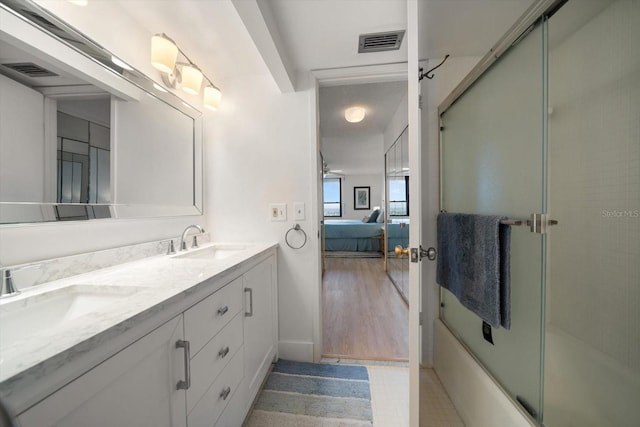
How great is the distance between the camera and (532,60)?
3.09 ft

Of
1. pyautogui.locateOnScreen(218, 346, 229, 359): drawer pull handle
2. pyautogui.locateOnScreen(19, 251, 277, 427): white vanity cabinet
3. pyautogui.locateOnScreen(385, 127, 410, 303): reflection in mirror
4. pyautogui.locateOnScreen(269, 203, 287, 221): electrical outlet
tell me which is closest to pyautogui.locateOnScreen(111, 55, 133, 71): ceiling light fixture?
pyautogui.locateOnScreen(269, 203, 287, 221): electrical outlet

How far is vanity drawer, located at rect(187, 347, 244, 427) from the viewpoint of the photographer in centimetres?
79

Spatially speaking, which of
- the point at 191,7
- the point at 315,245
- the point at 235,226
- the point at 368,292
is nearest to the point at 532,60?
the point at 315,245

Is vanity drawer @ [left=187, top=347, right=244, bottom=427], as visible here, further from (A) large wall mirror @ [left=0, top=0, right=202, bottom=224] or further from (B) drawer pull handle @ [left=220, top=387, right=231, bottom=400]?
(A) large wall mirror @ [left=0, top=0, right=202, bottom=224]

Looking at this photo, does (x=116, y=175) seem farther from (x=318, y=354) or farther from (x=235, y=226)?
(x=318, y=354)

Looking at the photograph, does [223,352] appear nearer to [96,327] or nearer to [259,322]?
[259,322]

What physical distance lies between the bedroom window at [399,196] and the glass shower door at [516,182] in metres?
1.02

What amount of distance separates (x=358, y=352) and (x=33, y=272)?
5.96 feet

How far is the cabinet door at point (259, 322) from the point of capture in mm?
1194

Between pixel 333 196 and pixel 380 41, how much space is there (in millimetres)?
7360

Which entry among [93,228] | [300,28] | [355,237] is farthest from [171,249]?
[355,237]

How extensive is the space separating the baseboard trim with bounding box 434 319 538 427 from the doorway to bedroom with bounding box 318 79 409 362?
344 mm

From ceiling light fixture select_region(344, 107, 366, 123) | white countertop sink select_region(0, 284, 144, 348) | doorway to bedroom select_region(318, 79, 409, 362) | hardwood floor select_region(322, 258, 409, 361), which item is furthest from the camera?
ceiling light fixture select_region(344, 107, 366, 123)

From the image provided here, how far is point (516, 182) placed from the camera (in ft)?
3.30
